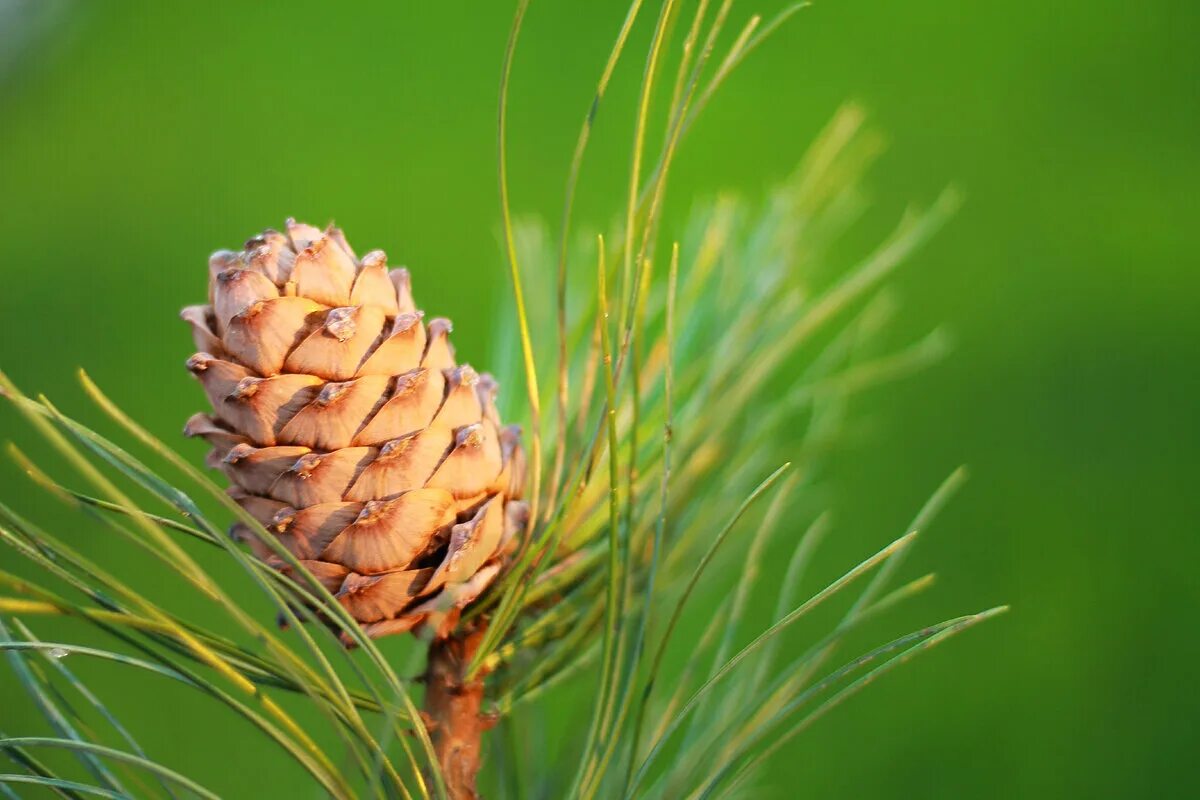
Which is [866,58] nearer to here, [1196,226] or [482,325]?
[1196,226]

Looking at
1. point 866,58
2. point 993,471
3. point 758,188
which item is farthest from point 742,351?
point 866,58

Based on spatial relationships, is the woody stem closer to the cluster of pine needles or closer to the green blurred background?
the cluster of pine needles

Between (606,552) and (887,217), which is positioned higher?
(887,217)

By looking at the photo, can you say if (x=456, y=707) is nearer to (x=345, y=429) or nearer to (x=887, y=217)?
(x=345, y=429)

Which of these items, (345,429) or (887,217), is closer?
(345,429)

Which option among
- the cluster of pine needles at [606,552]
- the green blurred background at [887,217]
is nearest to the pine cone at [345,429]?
the cluster of pine needles at [606,552]

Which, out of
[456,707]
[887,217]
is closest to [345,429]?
[456,707]

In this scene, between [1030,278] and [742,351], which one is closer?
[742,351]

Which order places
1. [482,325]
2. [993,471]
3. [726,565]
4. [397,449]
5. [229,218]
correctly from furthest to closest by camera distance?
Result: [229,218] → [482,325] → [993,471] → [726,565] → [397,449]
